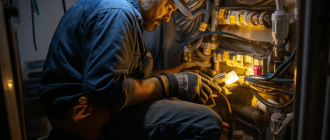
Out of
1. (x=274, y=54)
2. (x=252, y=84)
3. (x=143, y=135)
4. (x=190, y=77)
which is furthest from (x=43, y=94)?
(x=274, y=54)

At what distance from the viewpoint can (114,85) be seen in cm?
110

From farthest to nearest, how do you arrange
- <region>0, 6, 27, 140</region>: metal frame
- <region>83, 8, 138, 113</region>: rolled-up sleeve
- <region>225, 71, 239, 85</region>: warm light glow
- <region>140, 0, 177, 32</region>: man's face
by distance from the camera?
1. <region>225, 71, 239, 85</region>: warm light glow
2. <region>140, 0, 177, 32</region>: man's face
3. <region>83, 8, 138, 113</region>: rolled-up sleeve
4. <region>0, 6, 27, 140</region>: metal frame

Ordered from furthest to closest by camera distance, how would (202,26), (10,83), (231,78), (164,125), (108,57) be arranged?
(202,26)
(231,78)
(164,125)
(108,57)
(10,83)

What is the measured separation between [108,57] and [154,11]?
441 mm

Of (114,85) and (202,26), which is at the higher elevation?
(202,26)

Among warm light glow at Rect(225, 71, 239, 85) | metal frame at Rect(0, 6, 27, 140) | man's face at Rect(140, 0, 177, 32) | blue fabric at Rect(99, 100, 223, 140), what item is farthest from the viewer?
warm light glow at Rect(225, 71, 239, 85)

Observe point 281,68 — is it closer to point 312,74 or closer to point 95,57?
point 312,74

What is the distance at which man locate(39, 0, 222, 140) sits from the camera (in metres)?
1.11

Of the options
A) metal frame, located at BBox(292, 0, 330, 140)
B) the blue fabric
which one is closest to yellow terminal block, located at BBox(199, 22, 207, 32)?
the blue fabric

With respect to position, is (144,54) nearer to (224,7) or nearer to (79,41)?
(79,41)

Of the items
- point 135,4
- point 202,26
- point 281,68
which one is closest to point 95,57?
point 135,4

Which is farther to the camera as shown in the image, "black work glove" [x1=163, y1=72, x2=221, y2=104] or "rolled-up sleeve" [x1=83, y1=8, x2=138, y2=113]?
"black work glove" [x1=163, y1=72, x2=221, y2=104]

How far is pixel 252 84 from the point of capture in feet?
5.05

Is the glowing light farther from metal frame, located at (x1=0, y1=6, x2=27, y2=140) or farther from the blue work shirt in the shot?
the blue work shirt
